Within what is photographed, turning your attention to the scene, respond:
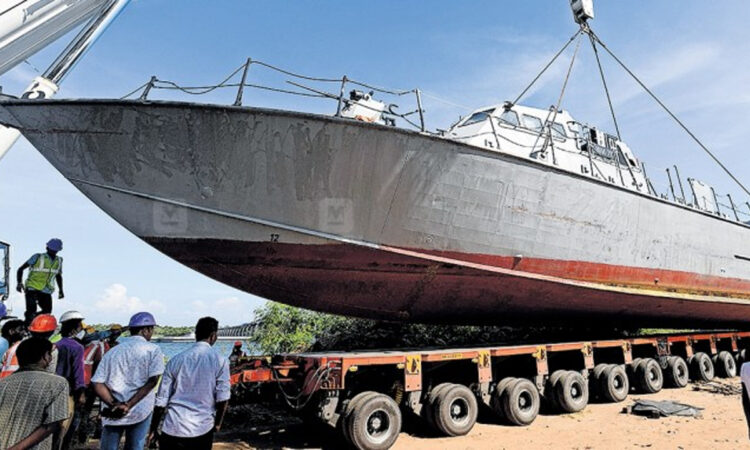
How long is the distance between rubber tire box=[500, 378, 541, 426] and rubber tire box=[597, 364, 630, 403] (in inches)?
67.3

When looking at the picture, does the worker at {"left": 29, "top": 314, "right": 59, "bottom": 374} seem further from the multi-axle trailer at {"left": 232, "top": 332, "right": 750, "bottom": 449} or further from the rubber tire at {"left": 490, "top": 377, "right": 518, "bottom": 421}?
the rubber tire at {"left": 490, "top": 377, "right": 518, "bottom": 421}

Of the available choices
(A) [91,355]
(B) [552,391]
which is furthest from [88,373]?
(B) [552,391]

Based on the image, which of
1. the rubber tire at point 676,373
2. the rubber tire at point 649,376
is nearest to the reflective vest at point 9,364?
the rubber tire at point 649,376

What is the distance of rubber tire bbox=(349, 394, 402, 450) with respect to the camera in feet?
16.6

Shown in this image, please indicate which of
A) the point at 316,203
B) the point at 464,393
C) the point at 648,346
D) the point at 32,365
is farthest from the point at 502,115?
the point at 32,365

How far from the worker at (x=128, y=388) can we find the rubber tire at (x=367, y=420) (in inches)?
87.8

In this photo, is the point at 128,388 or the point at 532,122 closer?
the point at 128,388

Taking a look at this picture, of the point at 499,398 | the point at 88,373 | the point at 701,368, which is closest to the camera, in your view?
the point at 88,373

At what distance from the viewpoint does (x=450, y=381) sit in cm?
669

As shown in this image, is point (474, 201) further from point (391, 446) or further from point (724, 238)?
point (724, 238)

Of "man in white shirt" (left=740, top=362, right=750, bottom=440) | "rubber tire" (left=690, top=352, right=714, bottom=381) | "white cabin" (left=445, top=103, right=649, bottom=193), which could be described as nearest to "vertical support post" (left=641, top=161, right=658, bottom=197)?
"white cabin" (left=445, top=103, right=649, bottom=193)

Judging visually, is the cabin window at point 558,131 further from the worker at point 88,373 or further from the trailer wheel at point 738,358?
the worker at point 88,373

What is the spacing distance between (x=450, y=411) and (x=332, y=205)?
2943 mm

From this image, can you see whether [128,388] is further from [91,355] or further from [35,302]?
[35,302]
